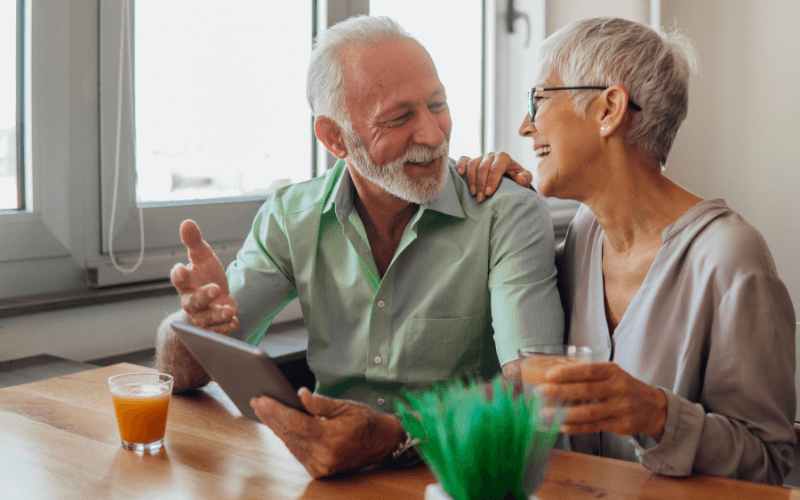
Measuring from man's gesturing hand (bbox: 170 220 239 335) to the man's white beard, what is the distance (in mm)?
427

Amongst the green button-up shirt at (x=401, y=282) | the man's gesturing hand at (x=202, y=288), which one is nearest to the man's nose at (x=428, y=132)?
the green button-up shirt at (x=401, y=282)

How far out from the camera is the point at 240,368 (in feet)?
3.38

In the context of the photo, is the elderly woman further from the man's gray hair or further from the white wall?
the white wall

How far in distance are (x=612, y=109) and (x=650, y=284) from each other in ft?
1.09

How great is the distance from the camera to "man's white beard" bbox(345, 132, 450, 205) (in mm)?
1603

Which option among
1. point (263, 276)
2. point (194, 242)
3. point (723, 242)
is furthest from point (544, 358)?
point (263, 276)

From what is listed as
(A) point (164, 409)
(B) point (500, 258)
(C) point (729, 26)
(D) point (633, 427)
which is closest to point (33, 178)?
(A) point (164, 409)

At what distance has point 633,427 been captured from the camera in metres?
1.04

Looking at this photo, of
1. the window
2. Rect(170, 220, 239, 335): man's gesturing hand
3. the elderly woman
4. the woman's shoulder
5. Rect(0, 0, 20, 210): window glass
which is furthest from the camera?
the window

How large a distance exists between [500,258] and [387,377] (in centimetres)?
34

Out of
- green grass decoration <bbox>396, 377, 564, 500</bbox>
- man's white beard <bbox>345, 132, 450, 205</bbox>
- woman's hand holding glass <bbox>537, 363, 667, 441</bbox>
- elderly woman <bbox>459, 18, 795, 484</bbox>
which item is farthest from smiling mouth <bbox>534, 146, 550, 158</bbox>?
green grass decoration <bbox>396, 377, 564, 500</bbox>

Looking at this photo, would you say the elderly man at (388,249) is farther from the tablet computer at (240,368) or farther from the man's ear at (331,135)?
the tablet computer at (240,368)

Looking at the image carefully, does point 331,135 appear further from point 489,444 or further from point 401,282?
point 489,444

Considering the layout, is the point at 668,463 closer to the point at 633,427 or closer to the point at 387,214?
the point at 633,427
